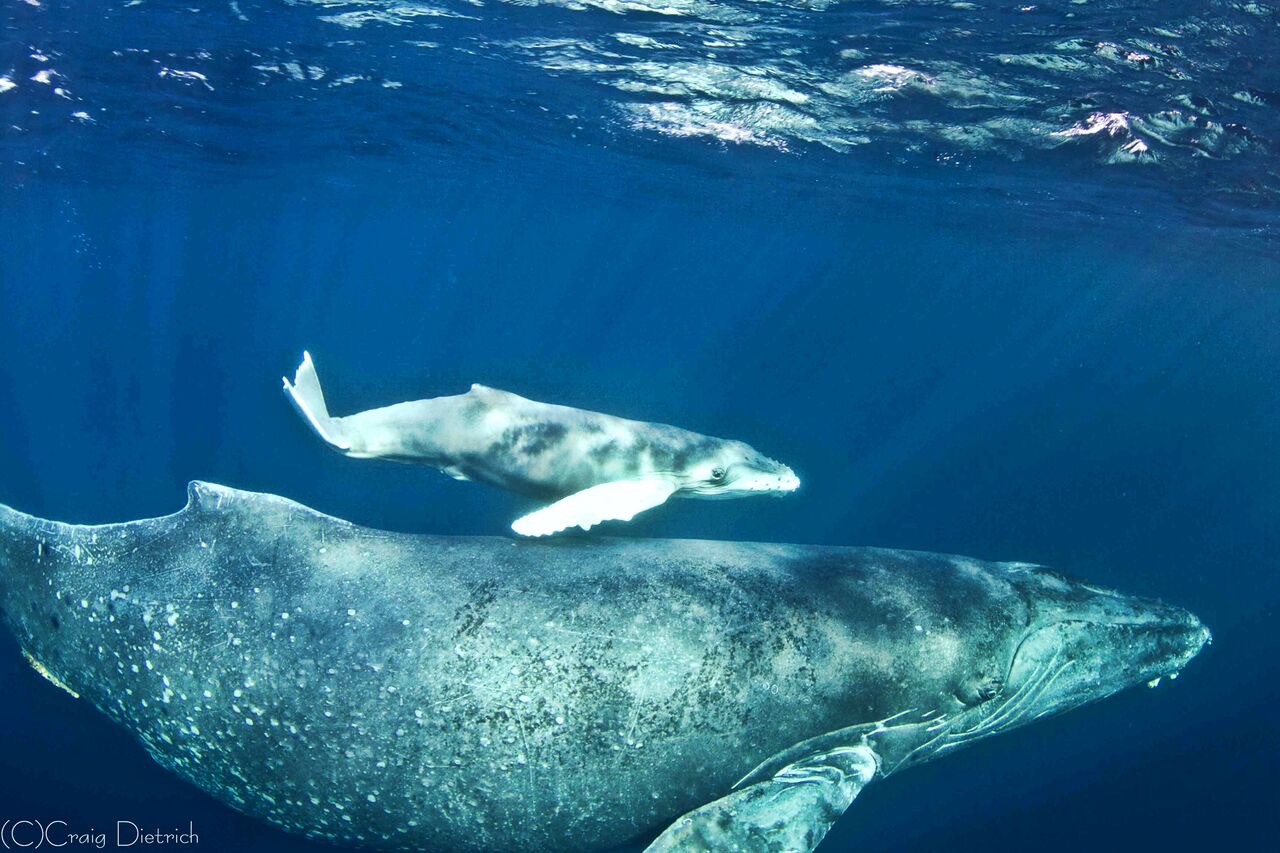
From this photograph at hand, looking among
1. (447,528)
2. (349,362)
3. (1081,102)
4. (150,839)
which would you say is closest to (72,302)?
(349,362)

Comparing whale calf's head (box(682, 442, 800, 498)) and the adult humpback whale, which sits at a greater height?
whale calf's head (box(682, 442, 800, 498))

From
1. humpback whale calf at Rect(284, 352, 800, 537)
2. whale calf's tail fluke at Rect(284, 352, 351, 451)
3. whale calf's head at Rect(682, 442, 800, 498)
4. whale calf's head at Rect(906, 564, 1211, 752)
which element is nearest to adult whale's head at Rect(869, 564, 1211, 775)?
whale calf's head at Rect(906, 564, 1211, 752)

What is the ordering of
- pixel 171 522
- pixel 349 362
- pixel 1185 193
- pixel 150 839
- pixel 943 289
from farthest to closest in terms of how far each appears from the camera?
pixel 943 289, pixel 349 362, pixel 1185 193, pixel 150 839, pixel 171 522

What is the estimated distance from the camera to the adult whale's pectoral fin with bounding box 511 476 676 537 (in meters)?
5.88

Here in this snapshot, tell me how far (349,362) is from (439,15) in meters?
30.2

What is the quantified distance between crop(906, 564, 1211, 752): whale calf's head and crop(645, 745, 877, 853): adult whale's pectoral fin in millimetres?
1328

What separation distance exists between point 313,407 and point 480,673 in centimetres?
379

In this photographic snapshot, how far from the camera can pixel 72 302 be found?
3868 inches

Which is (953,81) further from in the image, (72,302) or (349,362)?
(72,302)

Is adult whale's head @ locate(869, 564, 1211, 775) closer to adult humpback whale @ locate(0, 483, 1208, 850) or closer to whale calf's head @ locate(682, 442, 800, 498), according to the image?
adult humpback whale @ locate(0, 483, 1208, 850)

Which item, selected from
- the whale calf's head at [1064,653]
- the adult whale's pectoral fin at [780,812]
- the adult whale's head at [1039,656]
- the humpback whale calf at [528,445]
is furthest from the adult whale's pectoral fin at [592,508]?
the whale calf's head at [1064,653]

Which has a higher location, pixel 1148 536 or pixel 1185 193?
pixel 1185 193

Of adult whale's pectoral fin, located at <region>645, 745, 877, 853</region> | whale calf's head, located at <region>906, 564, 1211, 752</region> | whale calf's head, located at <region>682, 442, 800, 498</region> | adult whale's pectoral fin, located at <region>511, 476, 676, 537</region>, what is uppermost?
→ adult whale's pectoral fin, located at <region>511, 476, 676, 537</region>

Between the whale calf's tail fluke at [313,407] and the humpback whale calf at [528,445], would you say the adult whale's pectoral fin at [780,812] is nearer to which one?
the humpback whale calf at [528,445]
